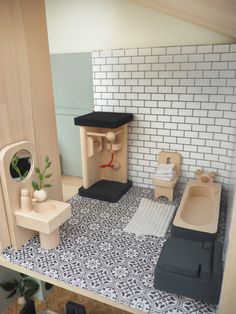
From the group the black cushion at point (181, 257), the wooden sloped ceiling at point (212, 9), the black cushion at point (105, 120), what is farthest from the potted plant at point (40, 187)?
the wooden sloped ceiling at point (212, 9)

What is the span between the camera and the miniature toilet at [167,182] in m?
1.45

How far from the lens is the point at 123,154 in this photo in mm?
1611

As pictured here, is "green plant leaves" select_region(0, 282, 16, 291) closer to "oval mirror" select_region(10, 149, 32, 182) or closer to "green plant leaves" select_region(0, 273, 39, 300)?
"green plant leaves" select_region(0, 273, 39, 300)

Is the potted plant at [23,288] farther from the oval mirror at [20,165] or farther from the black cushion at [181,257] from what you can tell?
the black cushion at [181,257]

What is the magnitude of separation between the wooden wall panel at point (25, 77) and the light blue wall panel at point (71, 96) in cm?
55

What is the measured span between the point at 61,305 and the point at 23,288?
0.83 feet

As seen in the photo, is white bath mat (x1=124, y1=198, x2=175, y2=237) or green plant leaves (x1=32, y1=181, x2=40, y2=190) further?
white bath mat (x1=124, y1=198, x2=175, y2=237)

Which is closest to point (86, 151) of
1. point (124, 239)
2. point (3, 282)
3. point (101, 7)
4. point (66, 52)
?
point (124, 239)

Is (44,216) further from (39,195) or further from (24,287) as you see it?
(24,287)

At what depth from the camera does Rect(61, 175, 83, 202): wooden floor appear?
5.21 ft

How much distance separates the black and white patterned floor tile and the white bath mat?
3cm

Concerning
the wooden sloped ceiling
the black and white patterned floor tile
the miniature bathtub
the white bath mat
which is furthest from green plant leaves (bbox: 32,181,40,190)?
the wooden sloped ceiling

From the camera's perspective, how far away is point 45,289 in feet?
5.51

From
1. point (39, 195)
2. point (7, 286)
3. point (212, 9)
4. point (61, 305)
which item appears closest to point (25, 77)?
point (39, 195)
